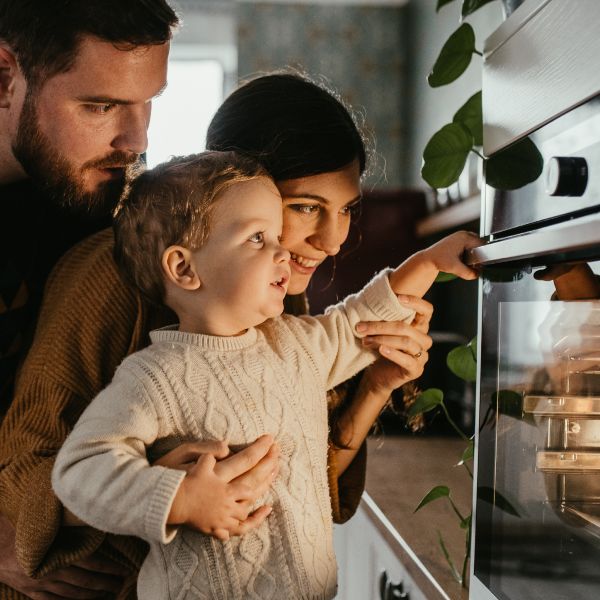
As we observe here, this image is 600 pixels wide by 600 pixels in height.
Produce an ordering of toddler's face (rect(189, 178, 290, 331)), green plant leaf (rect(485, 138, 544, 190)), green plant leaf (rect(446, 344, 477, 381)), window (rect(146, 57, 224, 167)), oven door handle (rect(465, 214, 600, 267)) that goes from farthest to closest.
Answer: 1. window (rect(146, 57, 224, 167))
2. green plant leaf (rect(446, 344, 477, 381))
3. toddler's face (rect(189, 178, 290, 331))
4. green plant leaf (rect(485, 138, 544, 190))
5. oven door handle (rect(465, 214, 600, 267))

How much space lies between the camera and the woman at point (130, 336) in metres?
0.93

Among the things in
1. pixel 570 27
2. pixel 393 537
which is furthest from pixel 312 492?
pixel 570 27

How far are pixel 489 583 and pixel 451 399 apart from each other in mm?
1848

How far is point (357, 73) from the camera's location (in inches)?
154

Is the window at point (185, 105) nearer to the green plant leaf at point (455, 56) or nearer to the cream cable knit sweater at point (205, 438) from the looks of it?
the green plant leaf at point (455, 56)

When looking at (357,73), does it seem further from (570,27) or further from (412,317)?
(570,27)

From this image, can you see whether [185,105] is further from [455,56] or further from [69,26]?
[455,56]

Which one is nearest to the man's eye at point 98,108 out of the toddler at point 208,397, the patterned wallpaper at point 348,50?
the toddler at point 208,397

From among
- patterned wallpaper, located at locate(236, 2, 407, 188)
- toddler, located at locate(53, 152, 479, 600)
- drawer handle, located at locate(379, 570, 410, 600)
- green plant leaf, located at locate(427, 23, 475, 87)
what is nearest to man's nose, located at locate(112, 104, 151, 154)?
toddler, located at locate(53, 152, 479, 600)

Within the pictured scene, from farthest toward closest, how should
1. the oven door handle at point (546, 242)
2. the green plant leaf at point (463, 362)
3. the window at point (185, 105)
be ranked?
the window at point (185, 105), the green plant leaf at point (463, 362), the oven door handle at point (546, 242)

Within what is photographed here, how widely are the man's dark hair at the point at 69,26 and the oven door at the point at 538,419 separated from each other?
0.65m

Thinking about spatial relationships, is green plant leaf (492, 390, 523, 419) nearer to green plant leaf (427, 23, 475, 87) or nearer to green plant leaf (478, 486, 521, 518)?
green plant leaf (478, 486, 521, 518)

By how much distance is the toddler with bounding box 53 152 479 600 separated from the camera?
78 centimetres

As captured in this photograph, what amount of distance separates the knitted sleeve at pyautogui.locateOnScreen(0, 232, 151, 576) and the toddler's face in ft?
0.54
